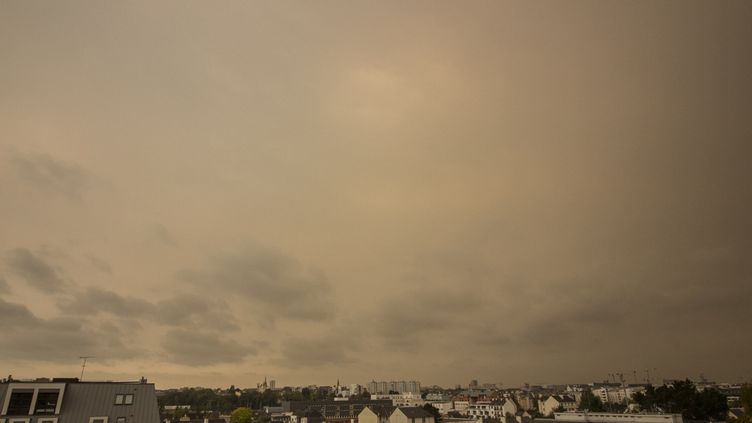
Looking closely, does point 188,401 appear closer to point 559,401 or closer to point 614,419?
point 559,401

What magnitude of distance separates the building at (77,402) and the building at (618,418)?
172 ft

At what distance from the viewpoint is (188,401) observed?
620ft

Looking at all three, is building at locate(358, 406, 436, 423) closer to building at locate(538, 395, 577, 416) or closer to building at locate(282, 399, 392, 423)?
building at locate(282, 399, 392, 423)

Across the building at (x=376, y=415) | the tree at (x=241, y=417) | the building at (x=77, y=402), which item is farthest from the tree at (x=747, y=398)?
the tree at (x=241, y=417)

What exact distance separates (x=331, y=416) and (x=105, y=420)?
115343 mm

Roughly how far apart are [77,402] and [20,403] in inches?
179

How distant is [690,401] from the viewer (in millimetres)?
72500

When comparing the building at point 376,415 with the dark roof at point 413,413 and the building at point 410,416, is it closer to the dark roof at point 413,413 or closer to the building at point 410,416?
the building at point 410,416

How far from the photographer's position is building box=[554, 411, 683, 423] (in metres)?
51.0

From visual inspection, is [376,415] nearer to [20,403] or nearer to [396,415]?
[396,415]

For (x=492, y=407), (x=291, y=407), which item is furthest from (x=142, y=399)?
(x=492, y=407)

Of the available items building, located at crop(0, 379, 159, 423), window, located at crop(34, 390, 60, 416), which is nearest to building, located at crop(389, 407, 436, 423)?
building, located at crop(0, 379, 159, 423)

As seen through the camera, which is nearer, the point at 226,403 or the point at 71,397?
the point at 71,397

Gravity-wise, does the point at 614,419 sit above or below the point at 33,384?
below
